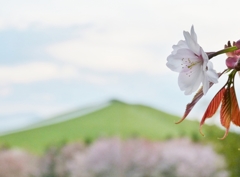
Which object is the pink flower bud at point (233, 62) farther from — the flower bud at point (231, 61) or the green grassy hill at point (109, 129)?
the green grassy hill at point (109, 129)

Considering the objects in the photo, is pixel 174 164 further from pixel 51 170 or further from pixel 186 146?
pixel 51 170

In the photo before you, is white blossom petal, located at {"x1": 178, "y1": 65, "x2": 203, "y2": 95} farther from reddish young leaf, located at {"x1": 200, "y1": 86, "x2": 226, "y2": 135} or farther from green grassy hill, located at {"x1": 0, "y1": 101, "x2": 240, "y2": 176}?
green grassy hill, located at {"x1": 0, "y1": 101, "x2": 240, "y2": 176}

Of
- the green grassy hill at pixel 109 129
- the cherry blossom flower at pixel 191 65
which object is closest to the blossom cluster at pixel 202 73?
the cherry blossom flower at pixel 191 65

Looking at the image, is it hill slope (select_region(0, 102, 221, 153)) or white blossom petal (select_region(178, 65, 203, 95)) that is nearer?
white blossom petal (select_region(178, 65, 203, 95))

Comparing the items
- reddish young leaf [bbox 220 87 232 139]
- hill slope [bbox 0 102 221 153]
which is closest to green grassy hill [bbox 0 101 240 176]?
hill slope [bbox 0 102 221 153]

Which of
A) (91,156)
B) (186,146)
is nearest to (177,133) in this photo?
(186,146)

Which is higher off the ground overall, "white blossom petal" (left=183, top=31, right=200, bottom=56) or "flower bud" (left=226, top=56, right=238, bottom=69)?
"white blossom petal" (left=183, top=31, right=200, bottom=56)
